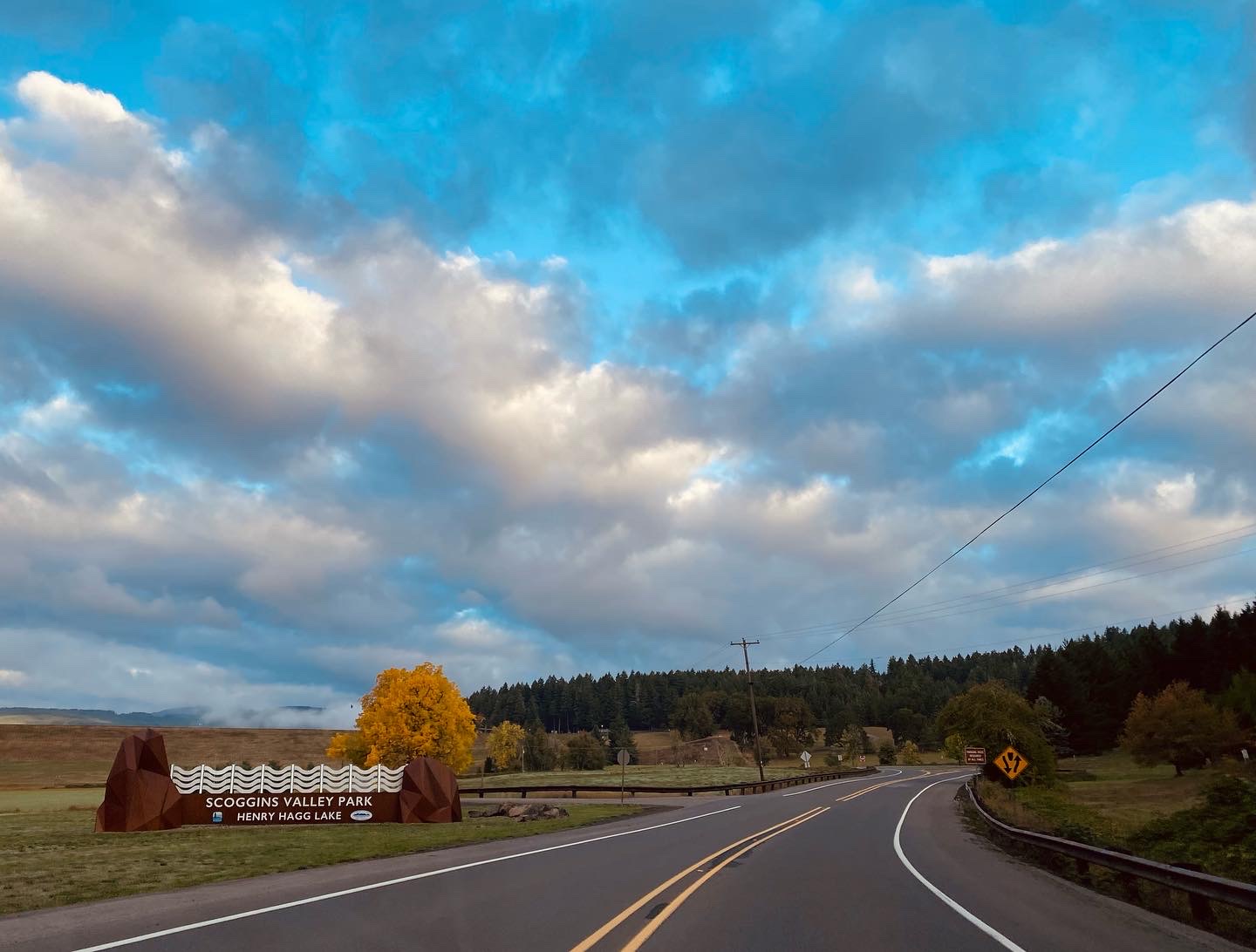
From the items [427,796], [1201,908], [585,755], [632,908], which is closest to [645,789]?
[427,796]

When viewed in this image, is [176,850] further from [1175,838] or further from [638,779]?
[638,779]

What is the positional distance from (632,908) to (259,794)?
23155mm

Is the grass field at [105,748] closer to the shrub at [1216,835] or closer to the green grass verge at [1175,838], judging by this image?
the green grass verge at [1175,838]

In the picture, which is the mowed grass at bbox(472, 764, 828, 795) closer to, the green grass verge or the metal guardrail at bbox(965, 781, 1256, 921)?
the green grass verge

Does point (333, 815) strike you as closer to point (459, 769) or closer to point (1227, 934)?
point (1227, 934)

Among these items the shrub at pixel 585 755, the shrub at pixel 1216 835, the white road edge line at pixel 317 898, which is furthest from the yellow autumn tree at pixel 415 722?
the shrub at pixel 585 755

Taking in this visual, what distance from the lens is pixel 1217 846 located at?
1534 centimetres

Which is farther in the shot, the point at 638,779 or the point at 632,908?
the point at 638,779

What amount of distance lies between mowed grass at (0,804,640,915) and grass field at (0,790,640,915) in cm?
2

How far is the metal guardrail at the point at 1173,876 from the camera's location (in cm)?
905

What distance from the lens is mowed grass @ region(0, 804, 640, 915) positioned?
43.5 ft

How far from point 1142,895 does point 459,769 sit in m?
60.0

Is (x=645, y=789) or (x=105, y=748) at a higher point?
(x=105, y=748)

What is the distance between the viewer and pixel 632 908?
10.4 meters
